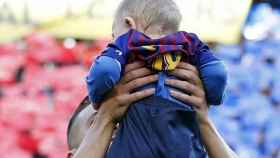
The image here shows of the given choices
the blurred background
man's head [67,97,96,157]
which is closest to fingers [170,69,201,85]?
man's head [67,97,96,157]

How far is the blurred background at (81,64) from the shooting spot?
6.02 meters

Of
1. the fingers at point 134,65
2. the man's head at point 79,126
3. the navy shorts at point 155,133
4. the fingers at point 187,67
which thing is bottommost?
the man's head at point 79,126

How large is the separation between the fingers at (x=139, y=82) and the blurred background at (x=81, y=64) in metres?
3.48

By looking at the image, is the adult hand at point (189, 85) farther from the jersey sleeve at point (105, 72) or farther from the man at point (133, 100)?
the jersey sleeve at point (105, 72)

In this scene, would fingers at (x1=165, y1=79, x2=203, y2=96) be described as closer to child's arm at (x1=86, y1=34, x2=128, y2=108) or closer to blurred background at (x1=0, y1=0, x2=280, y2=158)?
child's arm at (x1=86, y1=34, x2=128, y2=108)

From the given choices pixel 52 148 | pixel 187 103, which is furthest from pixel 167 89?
pixel 52 148

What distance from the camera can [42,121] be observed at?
6.02m

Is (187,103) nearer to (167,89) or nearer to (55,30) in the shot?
(167,89)

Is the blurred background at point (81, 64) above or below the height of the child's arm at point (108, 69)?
below

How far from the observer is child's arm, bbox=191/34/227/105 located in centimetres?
243

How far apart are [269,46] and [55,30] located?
124cm

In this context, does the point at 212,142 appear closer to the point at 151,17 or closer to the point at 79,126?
the point at 151,17

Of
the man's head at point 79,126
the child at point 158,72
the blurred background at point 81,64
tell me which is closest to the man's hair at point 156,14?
the child at point 158,72

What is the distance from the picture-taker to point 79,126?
2.80 metres
